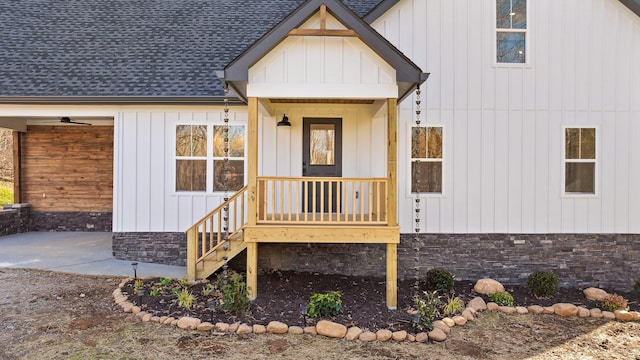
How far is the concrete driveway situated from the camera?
7.59 m

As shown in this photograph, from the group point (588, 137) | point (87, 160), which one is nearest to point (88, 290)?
point (87, 160)

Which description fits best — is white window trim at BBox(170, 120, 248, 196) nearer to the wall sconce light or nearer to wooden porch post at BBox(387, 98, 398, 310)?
the wall sconce light

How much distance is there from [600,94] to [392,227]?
18.5ft

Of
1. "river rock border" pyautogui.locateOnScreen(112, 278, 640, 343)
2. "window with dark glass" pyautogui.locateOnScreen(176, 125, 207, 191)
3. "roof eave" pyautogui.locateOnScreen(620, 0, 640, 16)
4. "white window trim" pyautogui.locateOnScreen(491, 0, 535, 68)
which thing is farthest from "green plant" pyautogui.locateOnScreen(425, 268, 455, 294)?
"roof eave" pyautogui.locateOnScreen(620, 0, 640, 16)

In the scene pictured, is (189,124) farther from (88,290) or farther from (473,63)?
(473,63)

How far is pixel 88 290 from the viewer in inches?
262

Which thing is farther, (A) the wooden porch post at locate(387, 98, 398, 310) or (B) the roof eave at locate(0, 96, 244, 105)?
(B) the roof eave at locate(0, 96, 244, 105)

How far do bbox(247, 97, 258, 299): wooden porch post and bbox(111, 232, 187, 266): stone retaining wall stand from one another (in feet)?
8.50

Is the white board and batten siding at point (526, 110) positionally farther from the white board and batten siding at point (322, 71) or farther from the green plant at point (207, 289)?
the green plant at point (207, 289)

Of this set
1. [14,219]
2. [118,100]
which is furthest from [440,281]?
[14,219]

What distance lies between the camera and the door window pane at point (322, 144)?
857 cm

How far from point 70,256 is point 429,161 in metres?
7.89

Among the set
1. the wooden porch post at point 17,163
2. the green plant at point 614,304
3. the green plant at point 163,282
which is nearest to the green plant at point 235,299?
the green plant at point 163,282

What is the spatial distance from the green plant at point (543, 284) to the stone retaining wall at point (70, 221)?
11.1 m
